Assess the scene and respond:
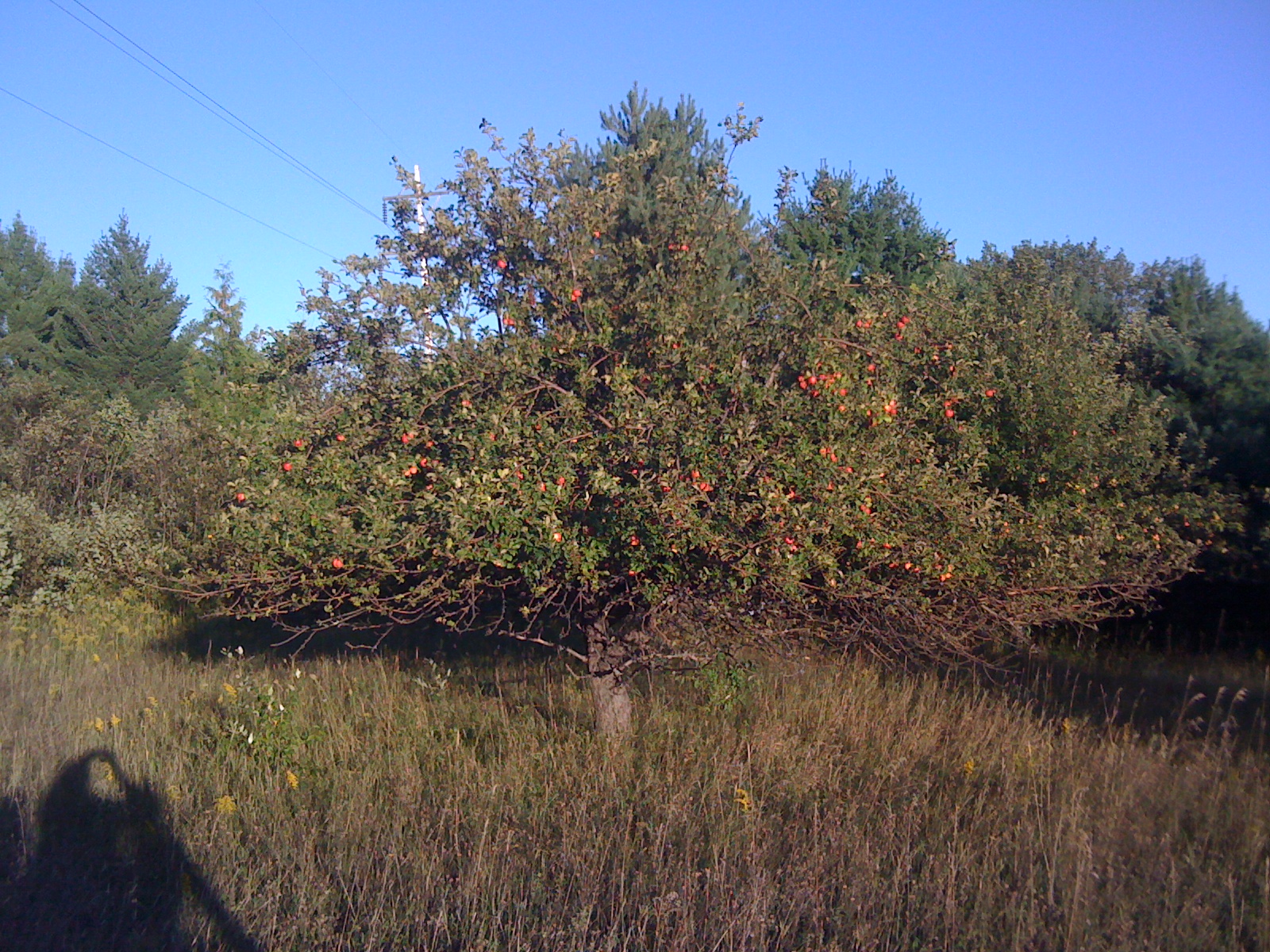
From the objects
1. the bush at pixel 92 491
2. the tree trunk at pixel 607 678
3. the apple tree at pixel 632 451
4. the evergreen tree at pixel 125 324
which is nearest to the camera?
the apple tree at pixel 632 451

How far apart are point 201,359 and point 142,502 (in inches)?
285

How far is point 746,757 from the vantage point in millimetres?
5602

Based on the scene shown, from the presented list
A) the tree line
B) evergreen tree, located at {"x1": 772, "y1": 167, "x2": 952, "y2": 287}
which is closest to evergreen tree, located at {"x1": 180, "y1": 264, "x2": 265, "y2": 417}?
the tree line

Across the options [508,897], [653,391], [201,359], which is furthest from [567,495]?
[201,359]

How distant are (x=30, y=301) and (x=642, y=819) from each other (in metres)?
34.7

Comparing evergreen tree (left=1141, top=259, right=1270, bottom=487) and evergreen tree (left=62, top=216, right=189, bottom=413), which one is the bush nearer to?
evergreen tree (left=1141, top=259, right=1270, bottom=487)

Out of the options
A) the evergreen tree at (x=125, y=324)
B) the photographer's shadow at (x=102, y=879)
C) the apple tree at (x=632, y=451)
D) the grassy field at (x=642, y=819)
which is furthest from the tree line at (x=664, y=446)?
the evergreen tree at (x=125, y=324)

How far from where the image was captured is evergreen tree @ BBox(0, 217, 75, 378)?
3091 cm

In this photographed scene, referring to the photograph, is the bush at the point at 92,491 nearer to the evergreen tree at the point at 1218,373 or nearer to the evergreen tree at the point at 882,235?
the evergreen tree at the point at 882,235

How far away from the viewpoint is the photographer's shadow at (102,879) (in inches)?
155

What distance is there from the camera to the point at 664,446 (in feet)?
14.7

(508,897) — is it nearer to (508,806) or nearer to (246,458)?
(508,806)

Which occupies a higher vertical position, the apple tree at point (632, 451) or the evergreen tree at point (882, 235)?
the evergreen tree at point (882, 235)

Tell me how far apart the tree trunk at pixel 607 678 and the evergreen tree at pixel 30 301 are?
28.6 m
